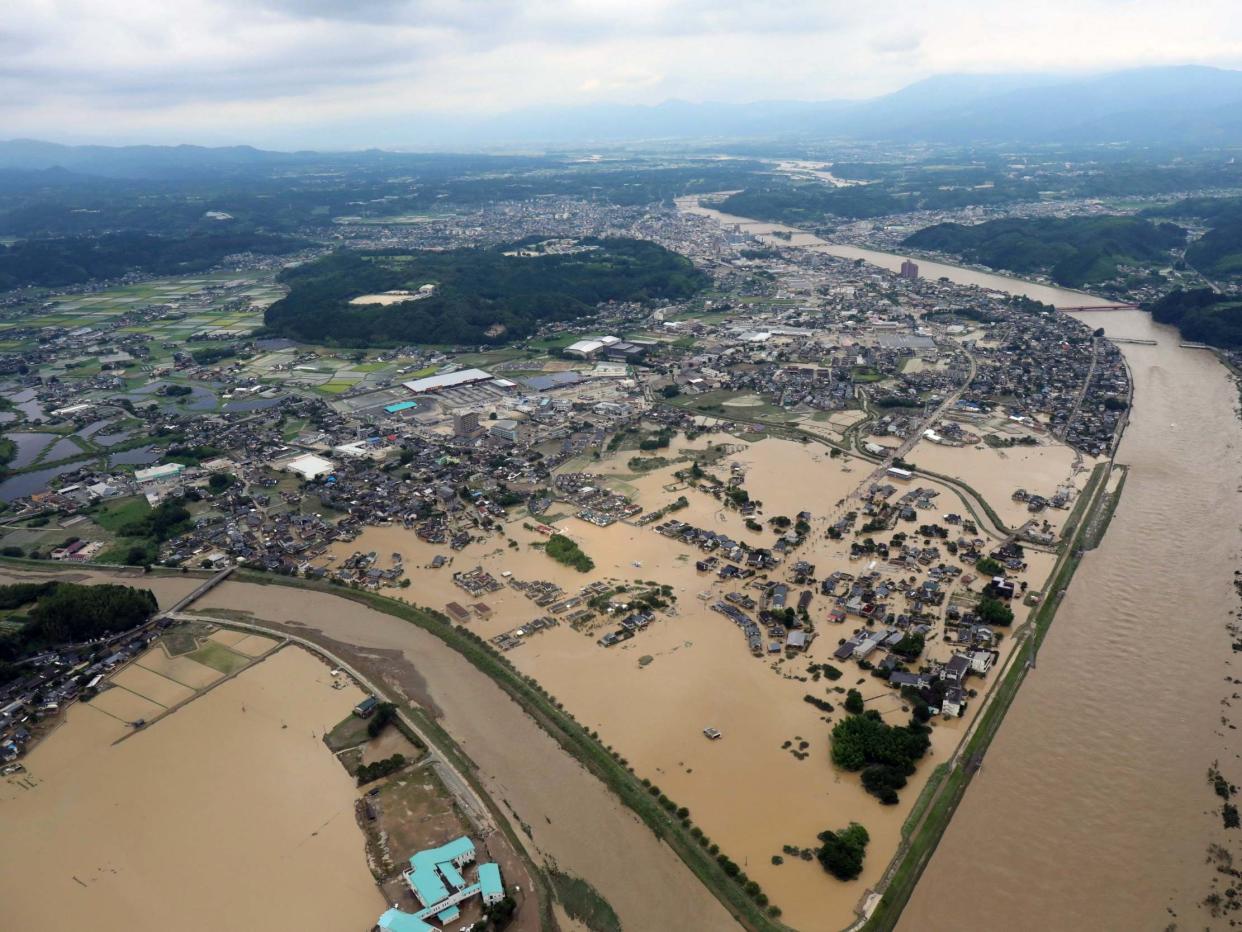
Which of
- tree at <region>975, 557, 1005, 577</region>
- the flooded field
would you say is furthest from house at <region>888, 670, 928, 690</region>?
the flooded field

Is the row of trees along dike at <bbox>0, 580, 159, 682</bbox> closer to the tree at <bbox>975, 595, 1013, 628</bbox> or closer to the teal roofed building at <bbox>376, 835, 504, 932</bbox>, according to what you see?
the teal roofed building at <bbox>376, 835, 504, 932</bbox>

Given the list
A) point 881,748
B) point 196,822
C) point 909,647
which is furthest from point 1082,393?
point 196,822

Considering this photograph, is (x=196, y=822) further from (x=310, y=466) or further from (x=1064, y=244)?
(x=1064, y=244)

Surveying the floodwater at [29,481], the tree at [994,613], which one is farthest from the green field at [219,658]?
the tree at [994,613]

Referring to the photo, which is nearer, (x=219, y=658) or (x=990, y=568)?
(x=219, y=658)

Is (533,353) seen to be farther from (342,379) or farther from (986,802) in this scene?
(986,802)

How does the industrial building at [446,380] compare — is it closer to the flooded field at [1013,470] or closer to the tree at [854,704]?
the flooded field at [1013,470]
